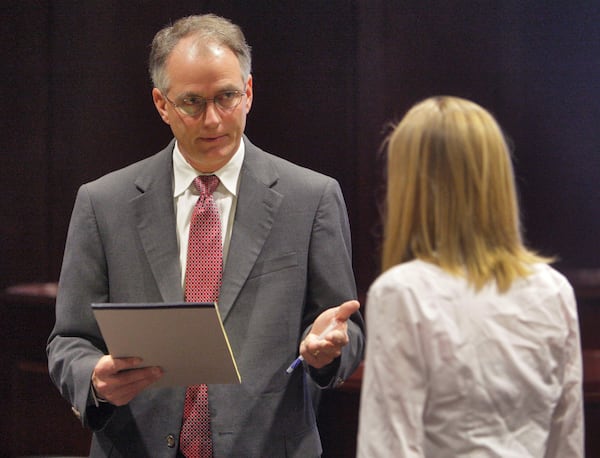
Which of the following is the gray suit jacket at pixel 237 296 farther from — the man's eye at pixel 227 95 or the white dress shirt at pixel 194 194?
the man's eye at pixel 227 95

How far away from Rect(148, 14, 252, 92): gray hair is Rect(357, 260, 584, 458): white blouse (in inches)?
38.1

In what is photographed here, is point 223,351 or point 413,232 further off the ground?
point 413,232

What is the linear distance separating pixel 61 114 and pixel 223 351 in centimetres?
249

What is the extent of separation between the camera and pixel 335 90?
12.7 feet

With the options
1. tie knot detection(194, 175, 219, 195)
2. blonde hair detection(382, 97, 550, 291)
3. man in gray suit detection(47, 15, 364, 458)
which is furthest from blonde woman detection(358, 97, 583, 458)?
tie knot detection(194, 175, 219, 195)

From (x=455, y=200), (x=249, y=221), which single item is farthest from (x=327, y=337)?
(x=455, y=200)

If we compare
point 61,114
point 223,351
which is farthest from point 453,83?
point 223,351

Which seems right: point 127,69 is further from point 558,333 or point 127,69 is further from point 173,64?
point 558,333

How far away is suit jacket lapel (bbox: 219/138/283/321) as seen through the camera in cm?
213

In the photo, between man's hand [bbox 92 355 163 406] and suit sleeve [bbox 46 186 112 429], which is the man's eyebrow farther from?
man's hand [bbox 92 355 163 406]

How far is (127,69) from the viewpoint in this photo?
13.2ft

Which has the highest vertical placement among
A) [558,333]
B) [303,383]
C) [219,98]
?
[219,98]

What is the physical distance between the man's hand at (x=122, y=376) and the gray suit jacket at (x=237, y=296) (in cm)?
10

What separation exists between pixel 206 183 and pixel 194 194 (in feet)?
0.13
